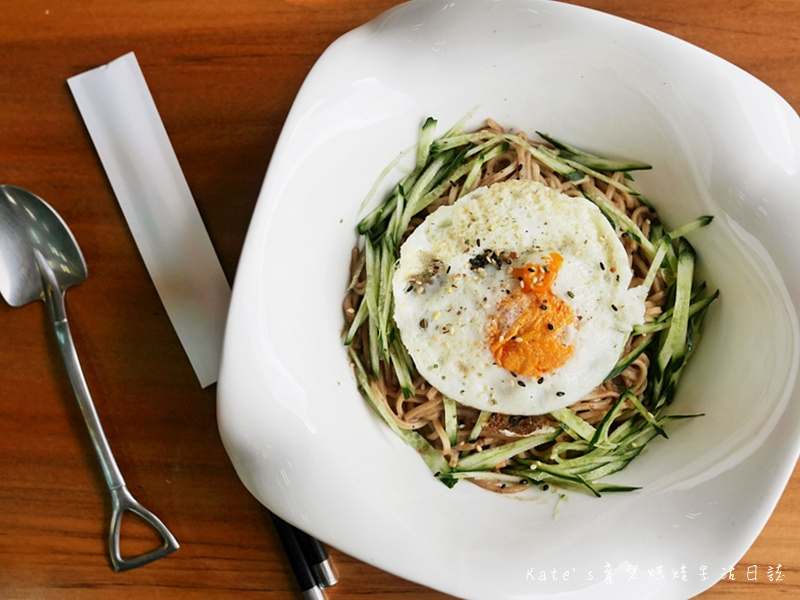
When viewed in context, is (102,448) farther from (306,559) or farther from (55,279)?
(306,559)

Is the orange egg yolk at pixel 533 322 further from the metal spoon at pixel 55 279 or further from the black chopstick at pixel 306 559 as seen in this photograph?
the metal spoon at pixel 55 279

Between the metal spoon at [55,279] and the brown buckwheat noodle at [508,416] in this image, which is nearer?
the brown buckwheat noodle at [508,416]

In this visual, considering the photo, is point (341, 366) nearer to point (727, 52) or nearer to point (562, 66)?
point (562, 66)

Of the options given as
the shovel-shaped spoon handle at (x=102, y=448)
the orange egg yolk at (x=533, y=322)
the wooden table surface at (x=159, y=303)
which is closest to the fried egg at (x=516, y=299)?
the orange egg yolk at (x=533, y=322)

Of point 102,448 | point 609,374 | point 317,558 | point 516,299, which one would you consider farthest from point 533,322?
point 102,448

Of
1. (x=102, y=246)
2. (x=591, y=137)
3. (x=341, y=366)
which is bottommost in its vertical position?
(x=341, y=366)

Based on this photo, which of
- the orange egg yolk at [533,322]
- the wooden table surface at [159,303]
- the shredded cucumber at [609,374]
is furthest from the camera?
the wooden table surface at [159,303]

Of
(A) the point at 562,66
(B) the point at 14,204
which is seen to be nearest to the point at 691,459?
(A) the point at 562,66
